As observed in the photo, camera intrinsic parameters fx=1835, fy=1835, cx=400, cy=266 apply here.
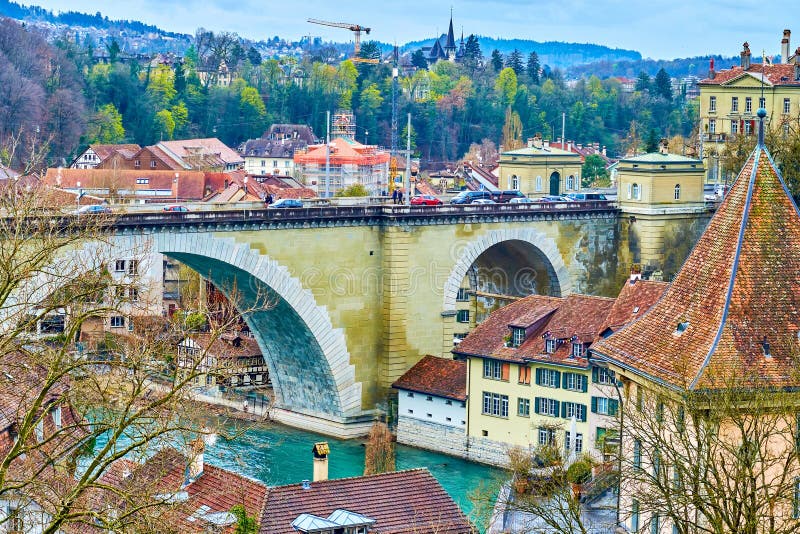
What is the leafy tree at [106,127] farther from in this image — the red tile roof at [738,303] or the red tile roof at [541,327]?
the red tile roof at [738,303]

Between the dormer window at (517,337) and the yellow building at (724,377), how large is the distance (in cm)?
3114

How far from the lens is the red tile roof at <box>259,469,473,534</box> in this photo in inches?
1428

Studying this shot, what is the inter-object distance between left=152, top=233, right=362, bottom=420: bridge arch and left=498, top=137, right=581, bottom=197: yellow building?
2315 cm

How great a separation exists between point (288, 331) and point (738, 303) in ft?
130

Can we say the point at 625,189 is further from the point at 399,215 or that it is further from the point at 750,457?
the point at 750,457

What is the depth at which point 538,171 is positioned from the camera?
8456 centimetres

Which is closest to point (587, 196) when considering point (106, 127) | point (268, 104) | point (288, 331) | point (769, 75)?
point (288, 331)

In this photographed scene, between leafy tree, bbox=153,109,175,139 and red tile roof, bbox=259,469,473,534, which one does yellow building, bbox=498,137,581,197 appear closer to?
red tile roof, bbox=259,469,473,534

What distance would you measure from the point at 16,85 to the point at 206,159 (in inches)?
631

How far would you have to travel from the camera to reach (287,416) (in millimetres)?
64188

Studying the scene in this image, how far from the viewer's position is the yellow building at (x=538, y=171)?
84312 mm

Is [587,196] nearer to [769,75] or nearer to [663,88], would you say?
[769,75]

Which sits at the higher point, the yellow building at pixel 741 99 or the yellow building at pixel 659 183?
the yellow building at pixel 741 99

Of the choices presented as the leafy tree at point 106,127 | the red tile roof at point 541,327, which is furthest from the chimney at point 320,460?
the leafy tree at point 106,127
